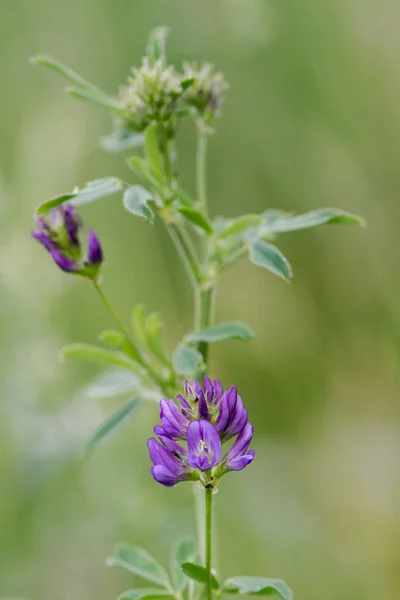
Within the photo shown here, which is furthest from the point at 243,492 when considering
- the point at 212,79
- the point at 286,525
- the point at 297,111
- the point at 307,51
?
the point at 212,79

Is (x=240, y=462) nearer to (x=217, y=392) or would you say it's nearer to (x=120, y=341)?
(x=217, y=392)

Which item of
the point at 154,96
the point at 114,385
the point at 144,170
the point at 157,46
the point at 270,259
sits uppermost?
the point at 157,46

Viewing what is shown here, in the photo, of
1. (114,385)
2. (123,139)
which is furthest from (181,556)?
(123,139)

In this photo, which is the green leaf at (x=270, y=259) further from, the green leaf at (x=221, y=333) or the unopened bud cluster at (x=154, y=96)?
the unopened bud cluster at (x=154, y=96)

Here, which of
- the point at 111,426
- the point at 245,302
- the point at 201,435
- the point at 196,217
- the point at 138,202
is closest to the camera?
the point at 201,435

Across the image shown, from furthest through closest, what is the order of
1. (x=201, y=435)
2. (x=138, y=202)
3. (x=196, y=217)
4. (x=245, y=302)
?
(x=245, y=302)
(x=196, y=217)
(x=138, y=202)
(x=201, y=435)

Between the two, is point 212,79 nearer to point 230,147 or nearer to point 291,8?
point 291,8

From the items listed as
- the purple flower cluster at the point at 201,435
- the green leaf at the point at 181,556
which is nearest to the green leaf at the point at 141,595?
the green leaf at the point at 181,556
